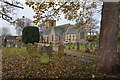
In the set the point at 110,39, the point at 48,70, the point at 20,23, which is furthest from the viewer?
the point at 20,23

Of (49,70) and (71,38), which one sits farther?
(71,38)

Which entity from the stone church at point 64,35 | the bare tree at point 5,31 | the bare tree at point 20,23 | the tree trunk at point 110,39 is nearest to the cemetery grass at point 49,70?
the tree trunk at point 110,39

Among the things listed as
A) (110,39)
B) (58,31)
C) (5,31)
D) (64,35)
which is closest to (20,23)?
(5,31)

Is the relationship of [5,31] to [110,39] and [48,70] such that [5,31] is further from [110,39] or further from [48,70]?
[110,39]

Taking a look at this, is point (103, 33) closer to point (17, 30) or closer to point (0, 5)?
point (17, 30)

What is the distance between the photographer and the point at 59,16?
3955 mm

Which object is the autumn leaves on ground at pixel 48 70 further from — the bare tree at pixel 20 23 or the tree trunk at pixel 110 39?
the bare tree at pixel 20 23

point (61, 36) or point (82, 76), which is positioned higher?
point (61, 36)

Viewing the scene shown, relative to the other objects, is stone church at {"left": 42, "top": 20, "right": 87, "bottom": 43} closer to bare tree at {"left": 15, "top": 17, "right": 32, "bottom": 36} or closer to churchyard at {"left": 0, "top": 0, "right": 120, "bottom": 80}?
churchyard at {"left": 0, "top": 0, "right": 120, "bottom": 80}

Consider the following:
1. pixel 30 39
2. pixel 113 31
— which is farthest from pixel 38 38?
pixel 113 31

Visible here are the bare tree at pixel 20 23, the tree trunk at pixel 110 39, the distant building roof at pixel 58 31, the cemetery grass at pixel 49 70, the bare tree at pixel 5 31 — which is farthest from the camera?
the distant building roof at pixel 58 31

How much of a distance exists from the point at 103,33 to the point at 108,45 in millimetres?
398

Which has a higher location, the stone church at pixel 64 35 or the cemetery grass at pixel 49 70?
the stone church at pixel 64 35

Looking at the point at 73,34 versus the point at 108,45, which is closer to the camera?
the point at 108,45
